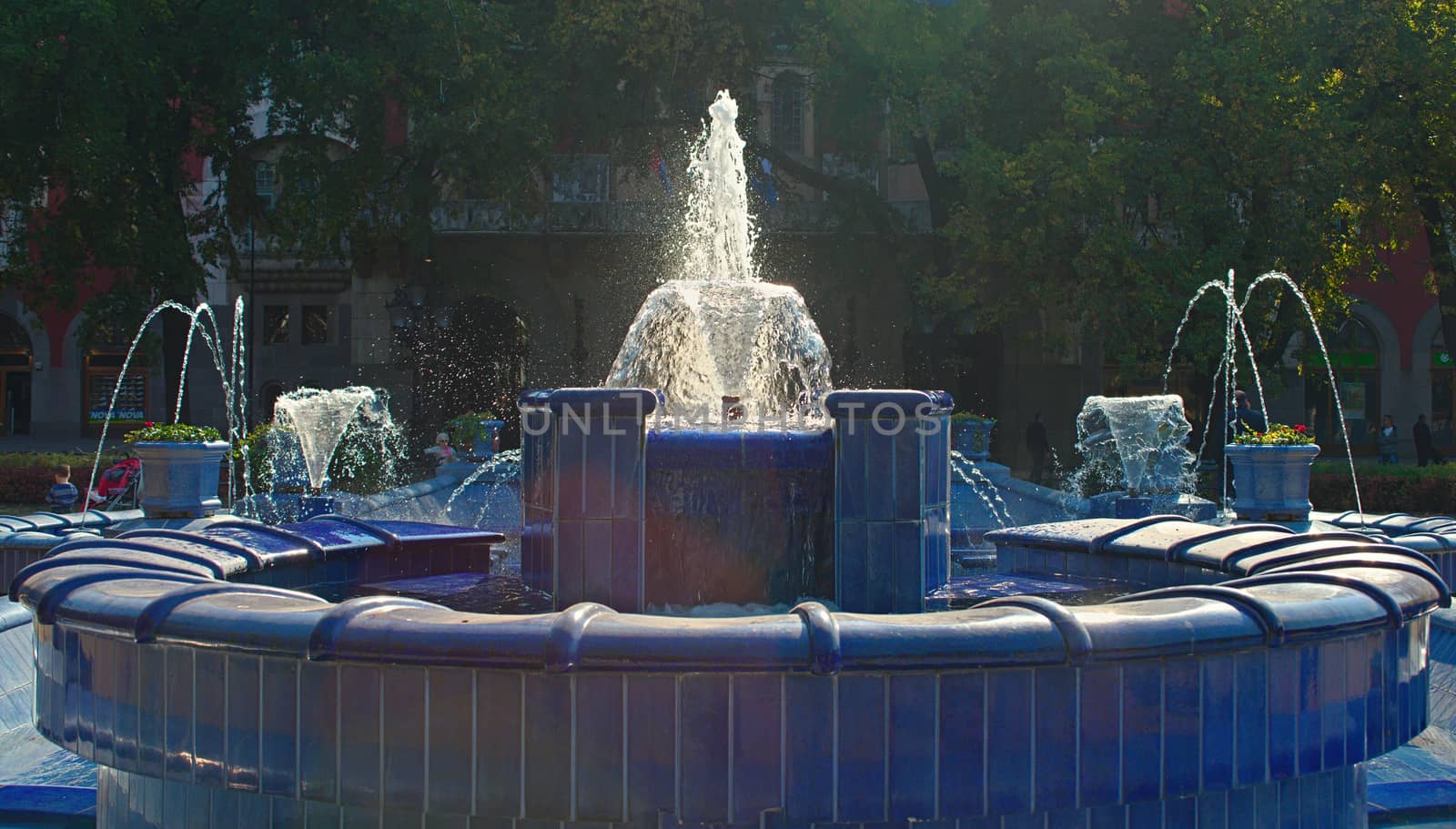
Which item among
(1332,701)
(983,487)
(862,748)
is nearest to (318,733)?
(862,748)

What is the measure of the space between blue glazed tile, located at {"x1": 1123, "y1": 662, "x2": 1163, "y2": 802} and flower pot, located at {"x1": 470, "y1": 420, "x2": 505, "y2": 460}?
580 inches

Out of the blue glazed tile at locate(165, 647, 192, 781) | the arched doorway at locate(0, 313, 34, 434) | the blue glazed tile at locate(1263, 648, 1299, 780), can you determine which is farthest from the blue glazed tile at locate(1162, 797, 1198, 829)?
the arched doorway at locate(0, 313, 34, 434)

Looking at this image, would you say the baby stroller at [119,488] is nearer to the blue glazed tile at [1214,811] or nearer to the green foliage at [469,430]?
the green foliage at [469,430]

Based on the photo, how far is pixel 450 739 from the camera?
3545 mm

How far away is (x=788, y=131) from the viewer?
3047cm

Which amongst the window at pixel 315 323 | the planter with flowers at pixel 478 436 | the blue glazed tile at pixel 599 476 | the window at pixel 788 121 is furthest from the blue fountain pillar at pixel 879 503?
the window at pixel 315 323

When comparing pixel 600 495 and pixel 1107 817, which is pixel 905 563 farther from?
pixel 1107 817

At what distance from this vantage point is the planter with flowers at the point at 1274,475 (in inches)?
351

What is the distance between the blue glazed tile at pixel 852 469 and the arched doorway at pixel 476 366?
759 inches

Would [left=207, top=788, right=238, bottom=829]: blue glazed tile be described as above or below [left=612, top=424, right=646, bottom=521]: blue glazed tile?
below

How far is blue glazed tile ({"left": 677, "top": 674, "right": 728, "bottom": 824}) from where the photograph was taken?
343 cm

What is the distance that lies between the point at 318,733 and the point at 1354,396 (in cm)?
3353

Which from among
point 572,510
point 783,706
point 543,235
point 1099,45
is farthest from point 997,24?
point 783,706

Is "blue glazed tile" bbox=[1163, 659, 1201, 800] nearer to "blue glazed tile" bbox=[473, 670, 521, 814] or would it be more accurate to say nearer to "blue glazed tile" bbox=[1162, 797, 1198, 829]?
"blue glazed tile" bbox=[1162, 797, 1198, 829]
